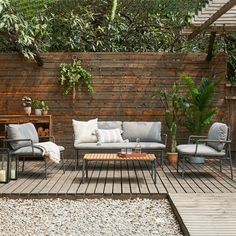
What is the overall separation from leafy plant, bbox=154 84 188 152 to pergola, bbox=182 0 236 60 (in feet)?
3.84

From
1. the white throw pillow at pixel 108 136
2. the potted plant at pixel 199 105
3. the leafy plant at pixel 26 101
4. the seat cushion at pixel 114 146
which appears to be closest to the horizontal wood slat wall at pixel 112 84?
the leafy plant at pixel 26 101

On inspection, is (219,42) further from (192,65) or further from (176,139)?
(176,139)

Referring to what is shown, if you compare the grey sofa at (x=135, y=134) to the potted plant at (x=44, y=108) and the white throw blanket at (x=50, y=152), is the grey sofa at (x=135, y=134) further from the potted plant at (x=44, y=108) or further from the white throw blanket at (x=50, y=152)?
the potted plant at (x=44, y=108)

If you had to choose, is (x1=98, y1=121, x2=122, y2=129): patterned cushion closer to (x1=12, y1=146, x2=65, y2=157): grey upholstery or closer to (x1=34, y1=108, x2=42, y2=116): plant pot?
(x1=34, y1=108, x2=42, y2=116): plant pot

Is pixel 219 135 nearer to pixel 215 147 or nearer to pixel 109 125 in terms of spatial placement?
pixel 215 147

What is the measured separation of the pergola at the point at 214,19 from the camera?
6.68 meters

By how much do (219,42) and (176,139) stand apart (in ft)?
9.25

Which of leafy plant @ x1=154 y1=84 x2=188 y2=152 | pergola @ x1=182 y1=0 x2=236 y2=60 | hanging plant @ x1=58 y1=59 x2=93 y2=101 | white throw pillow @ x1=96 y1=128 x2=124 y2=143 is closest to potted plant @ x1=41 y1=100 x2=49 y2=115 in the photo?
hanging plant @ x1=58 y1=59 x2=93 y2=101

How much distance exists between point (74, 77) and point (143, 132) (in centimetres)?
201

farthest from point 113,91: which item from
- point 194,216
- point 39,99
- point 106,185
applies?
point 194,216

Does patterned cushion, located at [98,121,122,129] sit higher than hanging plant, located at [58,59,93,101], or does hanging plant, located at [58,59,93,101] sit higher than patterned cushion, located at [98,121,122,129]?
hanging plant, located at [58,59,93,101]

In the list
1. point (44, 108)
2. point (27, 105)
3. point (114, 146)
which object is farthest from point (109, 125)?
point (27, 105)

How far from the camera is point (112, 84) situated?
9.64 metres

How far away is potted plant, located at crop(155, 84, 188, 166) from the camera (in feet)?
28.6
